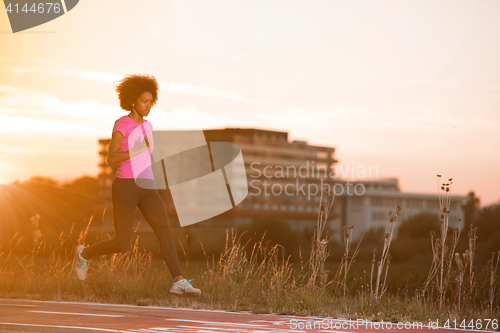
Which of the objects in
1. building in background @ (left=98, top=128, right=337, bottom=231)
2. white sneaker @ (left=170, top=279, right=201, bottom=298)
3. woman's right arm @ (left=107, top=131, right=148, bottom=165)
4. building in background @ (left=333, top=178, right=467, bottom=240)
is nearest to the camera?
woman's right arm @ (left=107, top=131, right=148, bottom=165)

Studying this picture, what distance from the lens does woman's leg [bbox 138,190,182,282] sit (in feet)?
23.3

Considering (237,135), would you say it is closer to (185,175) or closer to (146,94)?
(185,175)

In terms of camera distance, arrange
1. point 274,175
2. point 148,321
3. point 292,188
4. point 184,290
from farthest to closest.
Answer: point 292,188, point 274,175, point 148,321, point 184,290

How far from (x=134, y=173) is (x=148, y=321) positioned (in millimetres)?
2253

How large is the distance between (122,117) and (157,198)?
3.33ft

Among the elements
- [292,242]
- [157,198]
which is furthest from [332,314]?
[292,242]

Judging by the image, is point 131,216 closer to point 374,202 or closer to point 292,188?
point 292,188

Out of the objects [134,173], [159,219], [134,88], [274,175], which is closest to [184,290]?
[159,219]

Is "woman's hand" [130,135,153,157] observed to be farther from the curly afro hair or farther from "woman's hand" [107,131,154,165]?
the curly afro hair

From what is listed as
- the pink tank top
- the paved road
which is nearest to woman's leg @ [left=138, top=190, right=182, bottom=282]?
the pink tank top

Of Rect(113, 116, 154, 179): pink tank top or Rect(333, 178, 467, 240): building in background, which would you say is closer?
Rect(113, 116, 154, 179): pink tank top

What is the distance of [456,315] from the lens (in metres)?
9.20

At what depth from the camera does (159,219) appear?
713cm

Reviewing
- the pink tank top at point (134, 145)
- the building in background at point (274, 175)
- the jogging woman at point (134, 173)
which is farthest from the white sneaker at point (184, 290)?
the building in background at point (274, 175)
